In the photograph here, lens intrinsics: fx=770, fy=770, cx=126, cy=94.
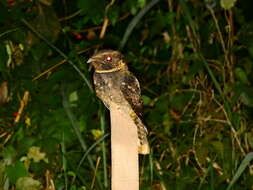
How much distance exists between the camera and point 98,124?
12.9 feet

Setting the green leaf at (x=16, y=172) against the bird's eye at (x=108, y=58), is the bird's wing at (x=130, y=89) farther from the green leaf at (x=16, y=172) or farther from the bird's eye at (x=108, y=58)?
the green leaf at (x=16, y=172)

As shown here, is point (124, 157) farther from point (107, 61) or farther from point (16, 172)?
point (16, 172)

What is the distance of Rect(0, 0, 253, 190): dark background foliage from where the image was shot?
130 inches

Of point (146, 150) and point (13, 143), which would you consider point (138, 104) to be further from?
point (13, 143)

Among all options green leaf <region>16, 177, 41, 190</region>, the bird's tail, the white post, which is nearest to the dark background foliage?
green leaf <region>16, 177, 41, 190</region>

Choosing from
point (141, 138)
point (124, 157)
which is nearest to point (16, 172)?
point (141, 138)

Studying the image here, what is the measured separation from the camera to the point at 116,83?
241 centimetres

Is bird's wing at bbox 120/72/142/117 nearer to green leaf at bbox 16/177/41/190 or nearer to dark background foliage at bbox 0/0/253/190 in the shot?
dark background foliage at bbox 0/0/253/190

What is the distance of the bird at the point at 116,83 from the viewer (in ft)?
7.86

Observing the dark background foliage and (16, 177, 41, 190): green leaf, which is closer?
(16, 177, 41, 190): green leaf

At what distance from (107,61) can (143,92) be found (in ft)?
6.00

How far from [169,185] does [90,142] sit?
623mm

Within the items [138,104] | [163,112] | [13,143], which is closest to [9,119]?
[13,143]

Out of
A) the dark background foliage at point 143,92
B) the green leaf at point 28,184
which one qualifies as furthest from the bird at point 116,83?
the green leaf at point 28,184
